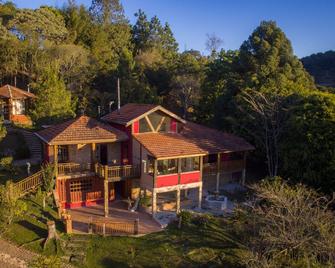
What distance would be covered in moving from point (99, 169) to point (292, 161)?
12845mm

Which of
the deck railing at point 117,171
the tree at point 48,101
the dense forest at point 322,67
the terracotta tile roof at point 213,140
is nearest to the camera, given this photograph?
the deck railing at point 117,171

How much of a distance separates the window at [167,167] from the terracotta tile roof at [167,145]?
5.48 feet

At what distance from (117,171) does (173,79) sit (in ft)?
85.6

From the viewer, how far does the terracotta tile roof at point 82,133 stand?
73.3 ft

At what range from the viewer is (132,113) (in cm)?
2517

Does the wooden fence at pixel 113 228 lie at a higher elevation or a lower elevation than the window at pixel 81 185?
lower

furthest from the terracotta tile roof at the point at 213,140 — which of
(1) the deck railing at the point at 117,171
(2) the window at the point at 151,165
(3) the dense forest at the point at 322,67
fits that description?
(3) the dense forest at the point at 322,67

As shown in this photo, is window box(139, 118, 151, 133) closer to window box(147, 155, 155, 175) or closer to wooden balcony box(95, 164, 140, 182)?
window box(147, 155, 155, 175)

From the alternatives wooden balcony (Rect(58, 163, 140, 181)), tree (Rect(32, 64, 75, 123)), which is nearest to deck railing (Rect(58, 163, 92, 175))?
wooden balcony (Rect(58, 163, 140, 181))

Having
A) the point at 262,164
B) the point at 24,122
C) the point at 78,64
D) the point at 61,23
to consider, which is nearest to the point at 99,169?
the point at 262,164

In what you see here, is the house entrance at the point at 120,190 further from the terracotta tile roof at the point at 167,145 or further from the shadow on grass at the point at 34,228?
the shadow on grass at the point at 34,228

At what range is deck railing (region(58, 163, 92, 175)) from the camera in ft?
74.9

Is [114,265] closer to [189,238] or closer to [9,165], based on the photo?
[189,238]

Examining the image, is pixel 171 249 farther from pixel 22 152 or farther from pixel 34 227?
pixel 22 152
